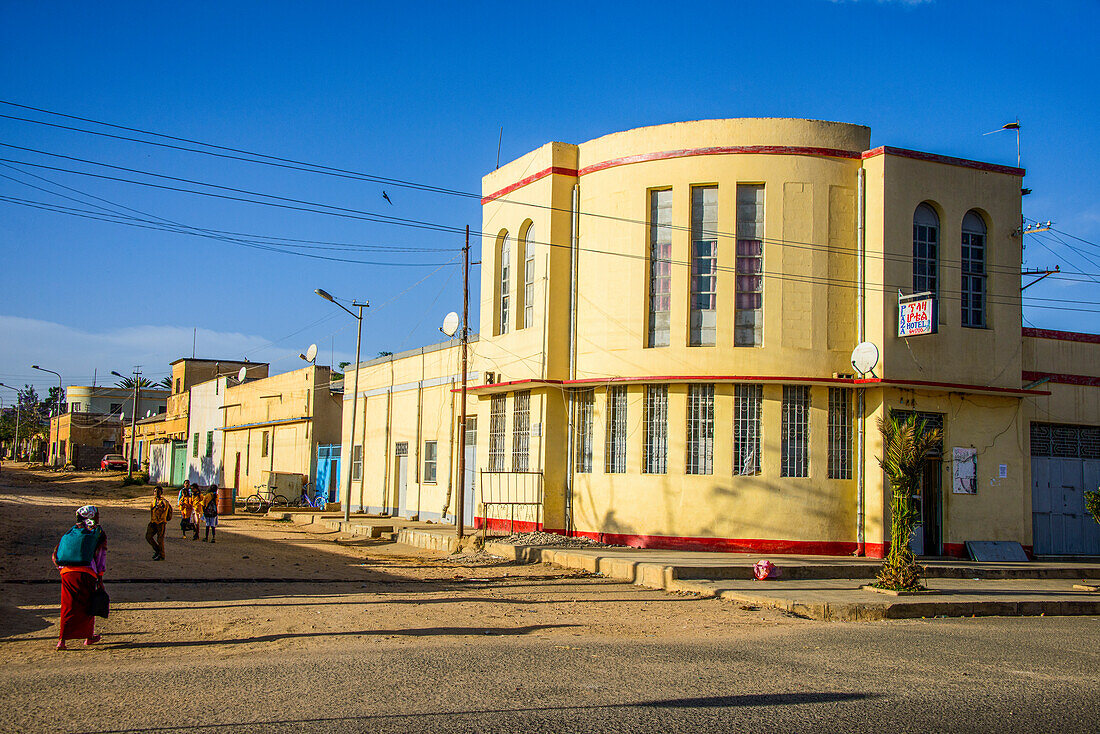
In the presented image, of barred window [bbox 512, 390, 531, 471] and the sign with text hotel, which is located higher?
the sign with text hotel

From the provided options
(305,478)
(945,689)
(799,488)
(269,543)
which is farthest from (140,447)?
(945,689)

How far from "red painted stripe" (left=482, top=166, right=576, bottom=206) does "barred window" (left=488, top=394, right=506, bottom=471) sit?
17.8 ft

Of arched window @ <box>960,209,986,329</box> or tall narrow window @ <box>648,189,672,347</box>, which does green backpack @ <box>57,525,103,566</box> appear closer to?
tall narrow window @ <box>648,189,672,347</box>

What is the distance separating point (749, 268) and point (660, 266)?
6.64ft

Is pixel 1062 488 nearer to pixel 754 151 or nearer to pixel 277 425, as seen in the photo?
pixel 754 151

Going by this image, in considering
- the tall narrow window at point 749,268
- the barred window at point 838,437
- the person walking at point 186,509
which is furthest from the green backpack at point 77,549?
the barred window at point 838,437

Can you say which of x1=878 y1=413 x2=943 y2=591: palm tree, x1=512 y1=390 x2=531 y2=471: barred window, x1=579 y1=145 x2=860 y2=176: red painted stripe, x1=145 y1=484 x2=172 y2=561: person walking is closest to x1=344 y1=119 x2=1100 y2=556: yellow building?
x1=579 y1=145 x2=860 y2=176: red painted stripe

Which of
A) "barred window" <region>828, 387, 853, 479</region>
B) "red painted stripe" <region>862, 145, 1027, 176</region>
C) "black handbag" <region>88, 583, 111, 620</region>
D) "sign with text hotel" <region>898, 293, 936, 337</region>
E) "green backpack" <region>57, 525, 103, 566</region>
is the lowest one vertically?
"black handbag" <region>88, 583, 111, 620</region>

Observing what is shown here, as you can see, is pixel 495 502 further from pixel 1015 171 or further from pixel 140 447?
pixel 140 447

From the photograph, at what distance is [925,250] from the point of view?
20.6 m

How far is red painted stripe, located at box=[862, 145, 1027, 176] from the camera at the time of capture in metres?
20.0

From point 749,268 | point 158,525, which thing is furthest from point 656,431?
point 158,525

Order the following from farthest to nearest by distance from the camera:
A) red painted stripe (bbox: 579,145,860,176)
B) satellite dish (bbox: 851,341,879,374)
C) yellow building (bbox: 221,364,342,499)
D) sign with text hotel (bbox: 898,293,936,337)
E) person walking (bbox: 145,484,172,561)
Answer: yellow building (bbox: 221,364,342,499), red painted stripe (bbox: 579,145,860,176), satellite dish (bbox: 851,341,879,374), sign with text hotel (bbox: 898,293,936,337), person walking (bbox: 145,484,172,561)

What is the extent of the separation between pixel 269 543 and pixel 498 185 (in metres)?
11.5
